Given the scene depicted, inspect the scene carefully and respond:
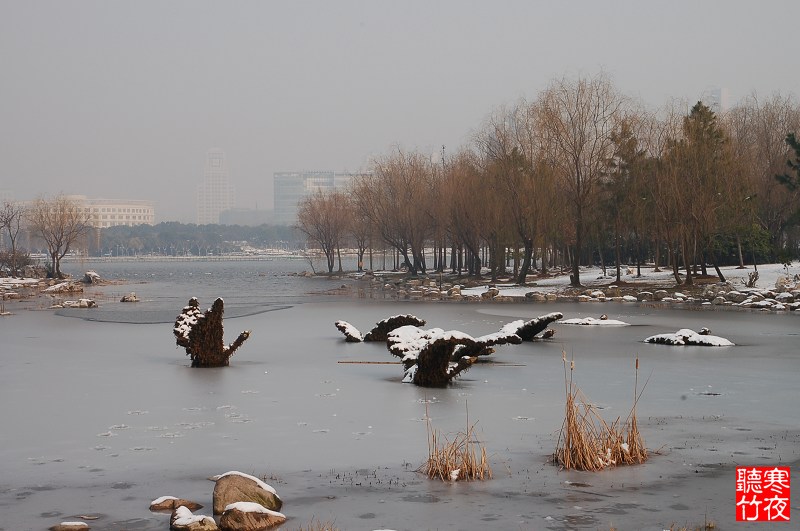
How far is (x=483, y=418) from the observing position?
1154 cm

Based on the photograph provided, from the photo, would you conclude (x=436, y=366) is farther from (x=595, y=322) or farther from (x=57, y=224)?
(x=57, y=224)

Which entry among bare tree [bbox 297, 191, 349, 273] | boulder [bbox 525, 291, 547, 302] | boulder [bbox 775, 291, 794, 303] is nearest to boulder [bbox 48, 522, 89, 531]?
boulder [bbox 775, 291, 794, 303]

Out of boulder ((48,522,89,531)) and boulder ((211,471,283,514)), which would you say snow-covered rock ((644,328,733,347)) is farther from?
boulder ((48,522,89,531))

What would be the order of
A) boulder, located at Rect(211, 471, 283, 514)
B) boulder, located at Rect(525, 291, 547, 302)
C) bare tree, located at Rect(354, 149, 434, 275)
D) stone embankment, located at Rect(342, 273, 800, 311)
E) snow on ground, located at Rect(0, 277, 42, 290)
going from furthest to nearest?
1. bare tree, located at Rect(354, 149, 434, 275)
2. snow on ground, located at Rect(0, 277, 42, 290)
3. boulder, located at Rect(525, 291, 547, 302)
4. stone embankment, located at Rect(342, 273, 800, 311)
5. boulder, located at Rect(211, 471, 283, 514)

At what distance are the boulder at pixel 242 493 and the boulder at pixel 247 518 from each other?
236 millimetres

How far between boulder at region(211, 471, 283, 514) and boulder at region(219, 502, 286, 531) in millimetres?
236

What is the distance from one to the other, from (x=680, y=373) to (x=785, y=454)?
652cm

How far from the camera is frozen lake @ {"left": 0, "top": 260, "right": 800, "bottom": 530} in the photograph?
24.9ft

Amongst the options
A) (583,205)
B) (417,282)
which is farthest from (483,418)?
(417,282)

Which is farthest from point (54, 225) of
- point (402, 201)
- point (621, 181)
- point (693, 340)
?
point (693, 340)

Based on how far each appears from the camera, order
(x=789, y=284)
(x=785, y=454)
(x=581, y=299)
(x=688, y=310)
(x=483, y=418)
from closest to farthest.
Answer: (x=785, y=454)
(x=483, y=418)
(x=688, y=310)
(x=789, y=284)
(x=581, y=299)

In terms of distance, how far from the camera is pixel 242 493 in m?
7.48

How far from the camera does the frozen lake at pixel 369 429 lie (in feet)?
24.9

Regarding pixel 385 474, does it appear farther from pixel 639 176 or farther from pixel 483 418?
pixel 639 176
